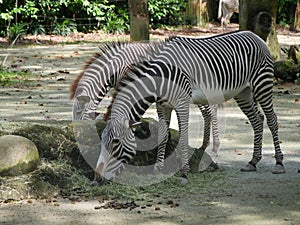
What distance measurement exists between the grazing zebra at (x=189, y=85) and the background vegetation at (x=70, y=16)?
51.0ft

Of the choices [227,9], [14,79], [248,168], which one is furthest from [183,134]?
[227,9]

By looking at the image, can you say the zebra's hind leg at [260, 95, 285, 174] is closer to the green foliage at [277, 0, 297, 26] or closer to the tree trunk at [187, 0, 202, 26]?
the tree trunk at [187, 0, 202, 26]

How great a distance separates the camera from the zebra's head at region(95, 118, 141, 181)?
590cm

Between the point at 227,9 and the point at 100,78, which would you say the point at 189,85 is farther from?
the point at 227,9

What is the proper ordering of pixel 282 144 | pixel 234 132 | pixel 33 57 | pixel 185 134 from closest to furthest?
1. pixel 185 134
2. pixel 282 144
3. pixel 234 132
4. pixel 33 57

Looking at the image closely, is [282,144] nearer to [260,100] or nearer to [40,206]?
[260,100]

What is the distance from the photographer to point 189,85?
6.46 m

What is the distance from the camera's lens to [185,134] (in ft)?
21.2

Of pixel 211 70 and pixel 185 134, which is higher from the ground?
pixel 211 70

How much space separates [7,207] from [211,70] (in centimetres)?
261

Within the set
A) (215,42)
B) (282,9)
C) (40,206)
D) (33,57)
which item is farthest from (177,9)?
(40,206)

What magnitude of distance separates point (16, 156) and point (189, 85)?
1859 millimetres

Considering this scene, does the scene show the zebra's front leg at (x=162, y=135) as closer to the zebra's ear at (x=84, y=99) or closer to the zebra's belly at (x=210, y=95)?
the zebra's belly at (x=210, y=95)

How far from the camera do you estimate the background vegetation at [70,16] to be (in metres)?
22.7
